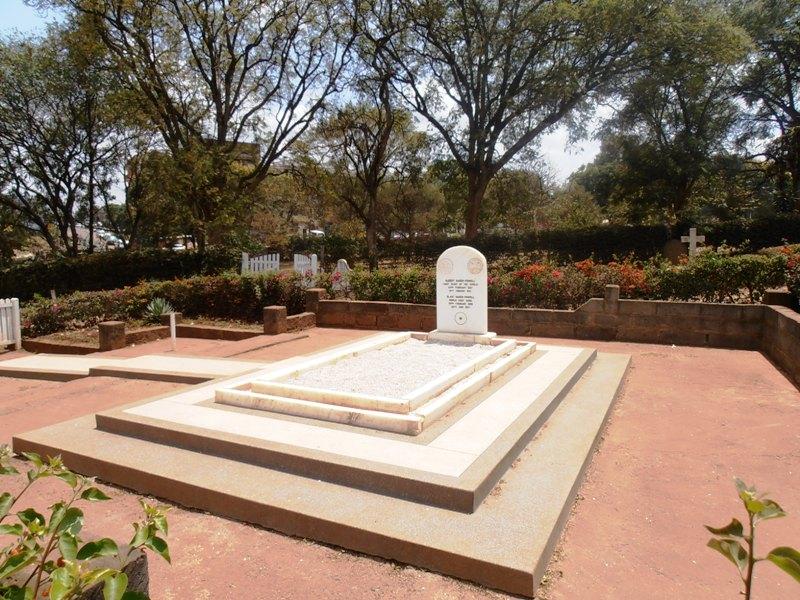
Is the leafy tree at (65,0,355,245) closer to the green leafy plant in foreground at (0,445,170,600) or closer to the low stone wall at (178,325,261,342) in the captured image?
the low stone wall at (178,325,261,342)

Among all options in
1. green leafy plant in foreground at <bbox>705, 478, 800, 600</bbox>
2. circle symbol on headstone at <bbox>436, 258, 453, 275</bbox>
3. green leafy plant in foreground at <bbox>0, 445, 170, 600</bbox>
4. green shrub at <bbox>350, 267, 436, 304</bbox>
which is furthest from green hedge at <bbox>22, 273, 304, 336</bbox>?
green leafy plant in foreground at <bbox>705, 478, 800, 600</bbox>

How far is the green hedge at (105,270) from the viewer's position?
68.5 ft

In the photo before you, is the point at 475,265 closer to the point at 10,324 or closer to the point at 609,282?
the point at 609,282

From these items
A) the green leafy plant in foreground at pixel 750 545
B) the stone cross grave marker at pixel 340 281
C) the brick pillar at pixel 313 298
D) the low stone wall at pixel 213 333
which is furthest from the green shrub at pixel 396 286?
the green leafy plant in foreground at pixel 750 545

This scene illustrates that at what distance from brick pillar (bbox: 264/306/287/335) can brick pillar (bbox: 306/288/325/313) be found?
116 cm

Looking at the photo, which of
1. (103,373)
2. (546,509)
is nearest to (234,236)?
(103,373)

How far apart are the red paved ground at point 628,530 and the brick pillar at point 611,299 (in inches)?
150

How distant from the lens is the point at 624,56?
21.4 metres

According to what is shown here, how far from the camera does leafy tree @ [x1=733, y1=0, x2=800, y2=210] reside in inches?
997

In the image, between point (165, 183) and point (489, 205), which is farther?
point (489, 205)

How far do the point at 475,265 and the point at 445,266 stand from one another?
0.52 meters

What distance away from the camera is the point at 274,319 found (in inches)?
432

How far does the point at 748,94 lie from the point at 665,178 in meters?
8.99

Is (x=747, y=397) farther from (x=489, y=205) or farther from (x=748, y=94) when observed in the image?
(x=748, y=94)
